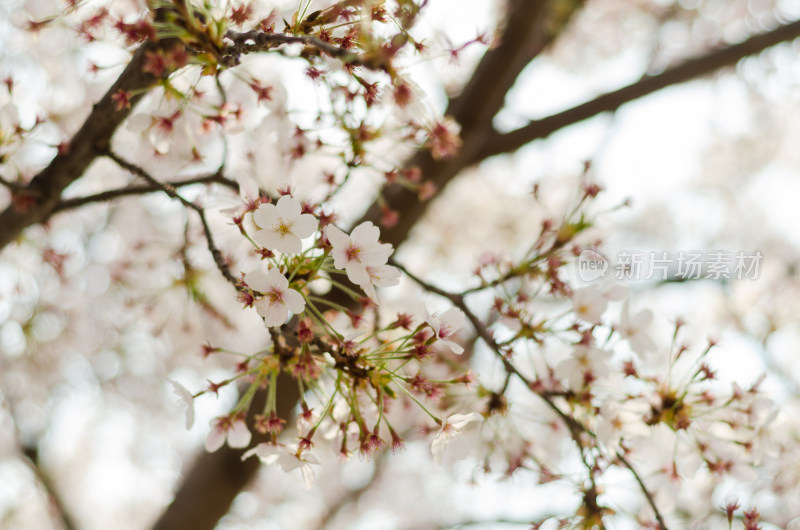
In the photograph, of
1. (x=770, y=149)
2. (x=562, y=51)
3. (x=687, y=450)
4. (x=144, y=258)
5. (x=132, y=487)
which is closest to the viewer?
(x=687, y=450)

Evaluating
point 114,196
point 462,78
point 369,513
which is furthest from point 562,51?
point 369,513

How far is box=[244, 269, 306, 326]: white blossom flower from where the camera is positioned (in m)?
1.09

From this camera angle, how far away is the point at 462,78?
4.11 m

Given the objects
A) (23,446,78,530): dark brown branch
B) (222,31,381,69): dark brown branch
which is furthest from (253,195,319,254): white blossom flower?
(23,446,78,530): dark brown branch

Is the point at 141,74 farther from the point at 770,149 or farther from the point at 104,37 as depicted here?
the point at 770,149

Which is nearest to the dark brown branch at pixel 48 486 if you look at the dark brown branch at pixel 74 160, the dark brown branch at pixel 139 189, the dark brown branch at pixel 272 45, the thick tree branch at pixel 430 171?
the thick tree branch at pixel 430 171

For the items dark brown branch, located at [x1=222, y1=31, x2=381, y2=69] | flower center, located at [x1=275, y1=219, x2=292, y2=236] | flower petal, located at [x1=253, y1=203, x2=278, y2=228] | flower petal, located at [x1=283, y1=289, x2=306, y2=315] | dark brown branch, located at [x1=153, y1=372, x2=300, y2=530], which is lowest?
dark brown branch, located at [x1=153, y1=372, x2=300, y2=530]

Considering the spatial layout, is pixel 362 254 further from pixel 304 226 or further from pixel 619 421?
pixel 619 421

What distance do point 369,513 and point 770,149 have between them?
20.9 ft

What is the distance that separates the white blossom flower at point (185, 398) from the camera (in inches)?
54.0

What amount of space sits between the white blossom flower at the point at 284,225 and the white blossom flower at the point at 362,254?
0.05m

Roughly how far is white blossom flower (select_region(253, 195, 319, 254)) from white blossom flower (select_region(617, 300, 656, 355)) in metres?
1.02

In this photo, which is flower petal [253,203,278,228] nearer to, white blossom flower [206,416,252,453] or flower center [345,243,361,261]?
flower center [345,243,361,261]

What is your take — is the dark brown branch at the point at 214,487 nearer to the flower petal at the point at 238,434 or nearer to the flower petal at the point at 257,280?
the flower petal at the point at 238,434
